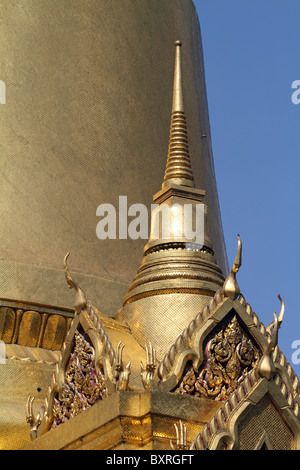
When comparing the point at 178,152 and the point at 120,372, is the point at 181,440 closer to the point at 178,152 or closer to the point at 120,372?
the point at 120,372

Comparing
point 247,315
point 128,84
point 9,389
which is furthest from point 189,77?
point 247,315

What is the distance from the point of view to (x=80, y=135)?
8.48 meters

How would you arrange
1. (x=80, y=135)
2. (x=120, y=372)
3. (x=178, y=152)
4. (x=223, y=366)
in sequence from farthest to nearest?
1. (x=80, y=135)
2. (x=178, y=152)
3. (x=223, y=366)
4. (x=120, y=372)

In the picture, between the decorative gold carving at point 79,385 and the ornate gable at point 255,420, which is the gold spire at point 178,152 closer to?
the decorative gold carving at point 79,385

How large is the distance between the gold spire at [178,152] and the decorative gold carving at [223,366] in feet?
3.87

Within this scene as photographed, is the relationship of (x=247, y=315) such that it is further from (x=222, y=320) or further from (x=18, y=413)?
(x=18, y=413)

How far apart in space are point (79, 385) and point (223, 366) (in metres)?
0.75

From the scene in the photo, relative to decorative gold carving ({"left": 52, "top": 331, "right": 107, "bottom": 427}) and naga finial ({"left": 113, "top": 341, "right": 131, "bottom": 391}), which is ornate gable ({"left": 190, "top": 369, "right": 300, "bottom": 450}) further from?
decorative gold carving ({"left": 52, "top": 331, "right": 107, "bottom": 427})

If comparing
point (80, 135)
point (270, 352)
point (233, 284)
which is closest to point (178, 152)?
point (233, 284)

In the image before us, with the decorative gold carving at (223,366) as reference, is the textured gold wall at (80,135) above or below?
above

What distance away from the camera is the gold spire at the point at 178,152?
6578mm

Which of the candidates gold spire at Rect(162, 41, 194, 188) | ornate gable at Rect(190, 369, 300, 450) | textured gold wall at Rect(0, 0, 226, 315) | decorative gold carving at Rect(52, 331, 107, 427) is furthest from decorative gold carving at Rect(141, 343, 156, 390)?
textured gold wall at Rect(0, 0, 226, 315)

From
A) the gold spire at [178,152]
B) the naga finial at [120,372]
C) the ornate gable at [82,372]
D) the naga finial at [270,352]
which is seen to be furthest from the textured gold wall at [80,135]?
the naga finial at [270,352]

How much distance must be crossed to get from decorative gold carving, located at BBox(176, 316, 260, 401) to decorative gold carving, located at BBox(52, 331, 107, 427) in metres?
0.44
